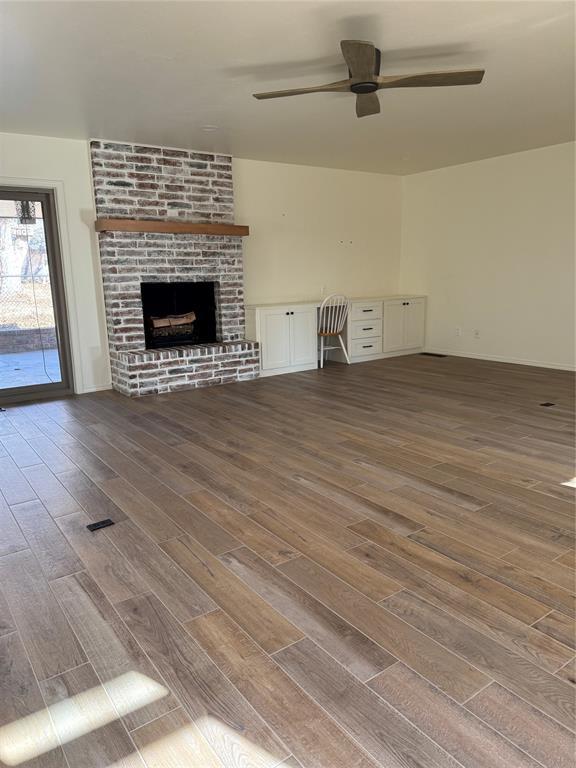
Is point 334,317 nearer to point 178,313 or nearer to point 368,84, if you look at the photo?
point 178,313

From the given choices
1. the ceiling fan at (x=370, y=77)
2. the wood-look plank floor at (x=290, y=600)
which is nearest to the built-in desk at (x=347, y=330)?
the wood-look plank floor at (x=290, y=600)

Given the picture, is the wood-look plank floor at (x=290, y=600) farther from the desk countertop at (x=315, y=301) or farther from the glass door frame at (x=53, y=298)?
the desk countertop at (x=315, y=301)

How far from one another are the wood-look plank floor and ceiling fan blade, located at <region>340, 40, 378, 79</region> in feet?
7.48

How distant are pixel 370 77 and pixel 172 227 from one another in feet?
9.56

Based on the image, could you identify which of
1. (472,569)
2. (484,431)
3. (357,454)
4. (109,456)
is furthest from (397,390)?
(472,569)

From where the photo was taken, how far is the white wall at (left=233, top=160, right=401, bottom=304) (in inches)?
253

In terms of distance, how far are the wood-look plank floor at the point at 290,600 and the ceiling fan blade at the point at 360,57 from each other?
228 cm

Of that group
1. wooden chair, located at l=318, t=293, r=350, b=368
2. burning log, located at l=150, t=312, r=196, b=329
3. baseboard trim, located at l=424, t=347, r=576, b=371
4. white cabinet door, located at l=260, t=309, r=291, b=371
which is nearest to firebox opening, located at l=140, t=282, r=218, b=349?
burning log, located at l=150, t=312, r=196, b=329

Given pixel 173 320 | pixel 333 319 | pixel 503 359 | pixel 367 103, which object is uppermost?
pixel 367 103

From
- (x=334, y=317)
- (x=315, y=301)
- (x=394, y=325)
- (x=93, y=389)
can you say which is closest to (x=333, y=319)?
(x=334, y=317)

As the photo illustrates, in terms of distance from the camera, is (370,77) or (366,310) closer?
(370,77)

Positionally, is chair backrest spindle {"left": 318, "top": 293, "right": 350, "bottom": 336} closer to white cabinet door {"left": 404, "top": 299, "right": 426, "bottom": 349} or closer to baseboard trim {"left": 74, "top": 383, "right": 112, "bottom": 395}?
white cabinet door {"left": 404, "top": 299, "right": 426, "bottom": 349}

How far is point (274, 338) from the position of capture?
6168 mm

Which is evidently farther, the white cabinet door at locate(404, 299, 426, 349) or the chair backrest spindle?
the white cabinet door at locate(404, 299, 426, 349)
